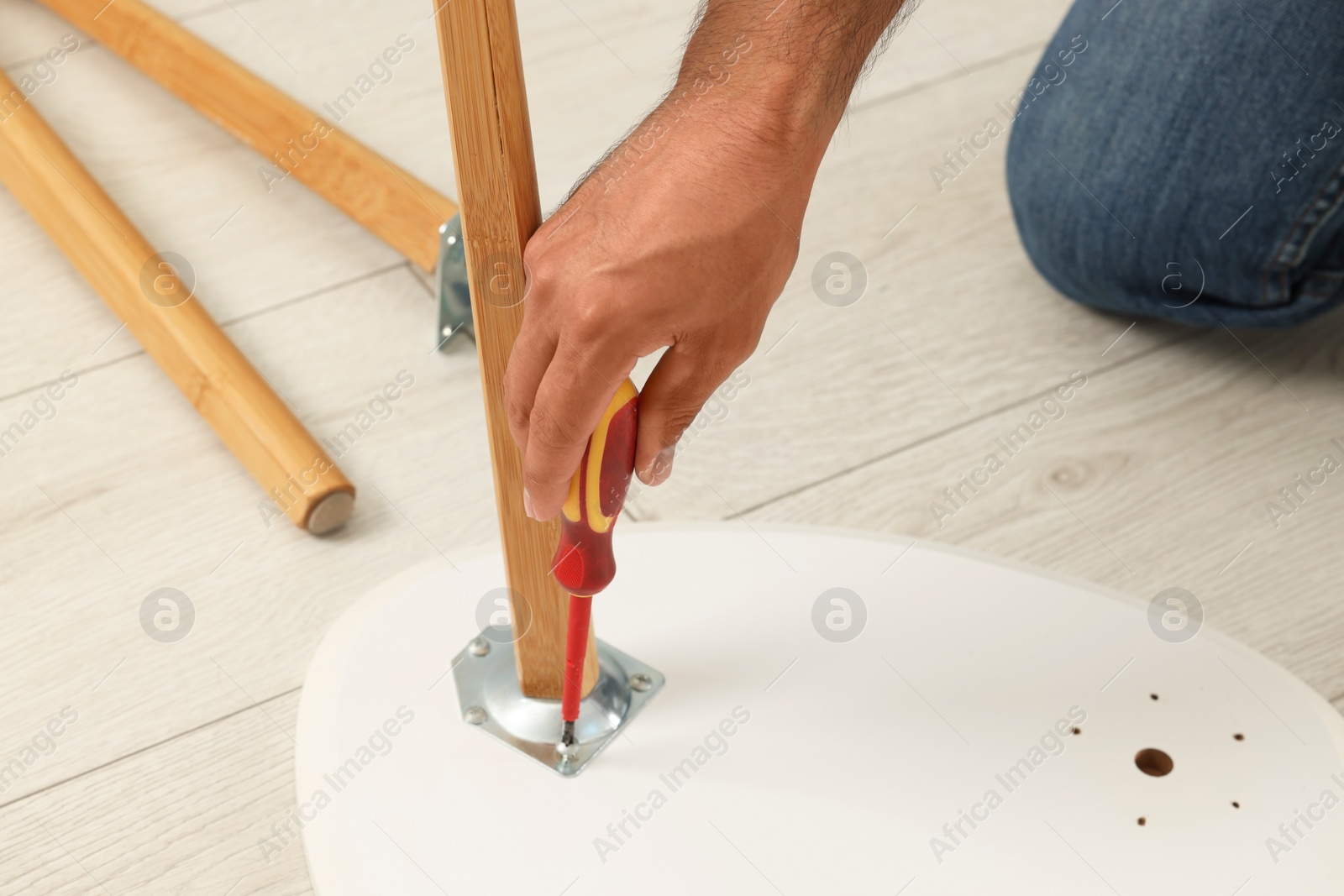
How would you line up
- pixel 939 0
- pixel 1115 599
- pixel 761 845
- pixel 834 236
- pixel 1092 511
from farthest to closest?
1. pixel 939 0
2. pixel 834 236
3. pixel 1092 511
4. pixel 1115 599
5. pixel 761 845

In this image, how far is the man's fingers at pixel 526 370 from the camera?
1.35ft

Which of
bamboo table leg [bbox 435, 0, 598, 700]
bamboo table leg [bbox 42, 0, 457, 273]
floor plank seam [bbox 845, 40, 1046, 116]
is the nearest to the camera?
bamboo table leg [bbox 435, 0, 598, 700]

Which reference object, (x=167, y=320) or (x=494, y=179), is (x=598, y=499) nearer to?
(x=494, y=179)

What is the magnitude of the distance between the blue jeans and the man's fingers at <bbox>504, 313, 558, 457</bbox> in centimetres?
53

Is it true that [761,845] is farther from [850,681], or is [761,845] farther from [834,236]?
[834,236]

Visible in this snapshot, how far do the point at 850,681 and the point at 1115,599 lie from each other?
158 millimetres

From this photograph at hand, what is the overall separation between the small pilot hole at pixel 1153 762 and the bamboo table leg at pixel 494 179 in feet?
1.02

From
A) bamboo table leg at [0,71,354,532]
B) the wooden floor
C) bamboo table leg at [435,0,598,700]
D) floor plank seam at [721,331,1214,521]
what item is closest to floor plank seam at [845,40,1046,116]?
the wooden floor

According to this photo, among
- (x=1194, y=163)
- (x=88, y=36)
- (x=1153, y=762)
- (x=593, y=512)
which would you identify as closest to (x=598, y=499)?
(x=593, y=512)

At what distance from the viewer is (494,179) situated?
42 centimetres

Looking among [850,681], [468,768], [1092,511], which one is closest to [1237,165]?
[1092,511]

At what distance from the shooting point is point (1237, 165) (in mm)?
802

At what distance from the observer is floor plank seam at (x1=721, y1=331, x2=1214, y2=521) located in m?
0.77

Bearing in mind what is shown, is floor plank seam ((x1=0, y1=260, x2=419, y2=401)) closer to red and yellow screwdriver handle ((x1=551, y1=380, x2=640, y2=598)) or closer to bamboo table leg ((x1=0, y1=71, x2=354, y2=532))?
bamboo table leg ((x1=0, y1=71, x2=354, y2=532))
